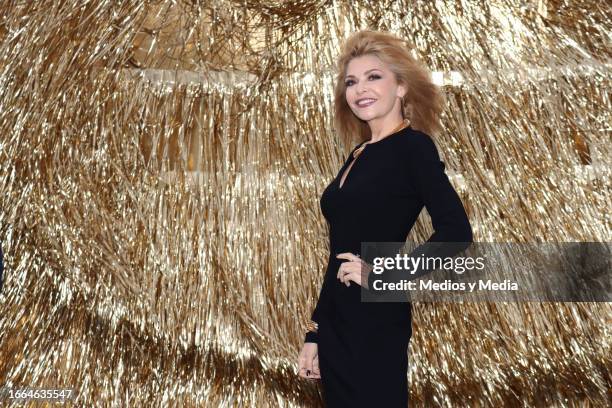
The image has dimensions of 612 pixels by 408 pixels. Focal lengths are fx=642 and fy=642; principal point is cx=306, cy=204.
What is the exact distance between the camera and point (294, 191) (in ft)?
3.75

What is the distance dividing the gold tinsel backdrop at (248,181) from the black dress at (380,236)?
1.30 feet

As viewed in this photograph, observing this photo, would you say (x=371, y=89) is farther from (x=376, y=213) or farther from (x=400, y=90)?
(x=376, y=213)

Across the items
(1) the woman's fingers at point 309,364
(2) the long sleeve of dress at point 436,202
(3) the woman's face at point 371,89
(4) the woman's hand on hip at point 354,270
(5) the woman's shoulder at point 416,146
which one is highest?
(3) the woman's face at point 371,89

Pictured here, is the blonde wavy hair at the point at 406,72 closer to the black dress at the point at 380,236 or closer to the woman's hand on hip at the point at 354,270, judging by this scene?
the black dress at the point at 380,236

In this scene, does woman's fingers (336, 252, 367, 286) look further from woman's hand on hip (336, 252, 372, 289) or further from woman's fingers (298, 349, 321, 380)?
woman's fingers (298, 349, 321, 380)

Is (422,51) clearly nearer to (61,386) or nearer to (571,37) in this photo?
(571,37)

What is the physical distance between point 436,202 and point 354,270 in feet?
0.40

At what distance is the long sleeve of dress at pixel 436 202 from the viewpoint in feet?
2.23

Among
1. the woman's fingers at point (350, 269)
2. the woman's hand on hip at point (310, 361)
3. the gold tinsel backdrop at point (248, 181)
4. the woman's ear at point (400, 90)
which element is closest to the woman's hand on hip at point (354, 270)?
the woman's fingers at point (350, 269)

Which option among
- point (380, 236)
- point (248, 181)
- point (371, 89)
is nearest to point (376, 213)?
point (380, 236)

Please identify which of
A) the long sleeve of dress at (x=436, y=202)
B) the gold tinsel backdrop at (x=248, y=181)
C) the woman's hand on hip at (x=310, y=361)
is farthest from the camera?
the gold tinsel backdrop at (x=248, y=181)

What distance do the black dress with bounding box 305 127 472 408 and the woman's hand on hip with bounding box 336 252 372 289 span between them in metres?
0.01

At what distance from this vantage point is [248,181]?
115 cm

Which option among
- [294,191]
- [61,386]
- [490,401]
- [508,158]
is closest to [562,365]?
[490,401]
